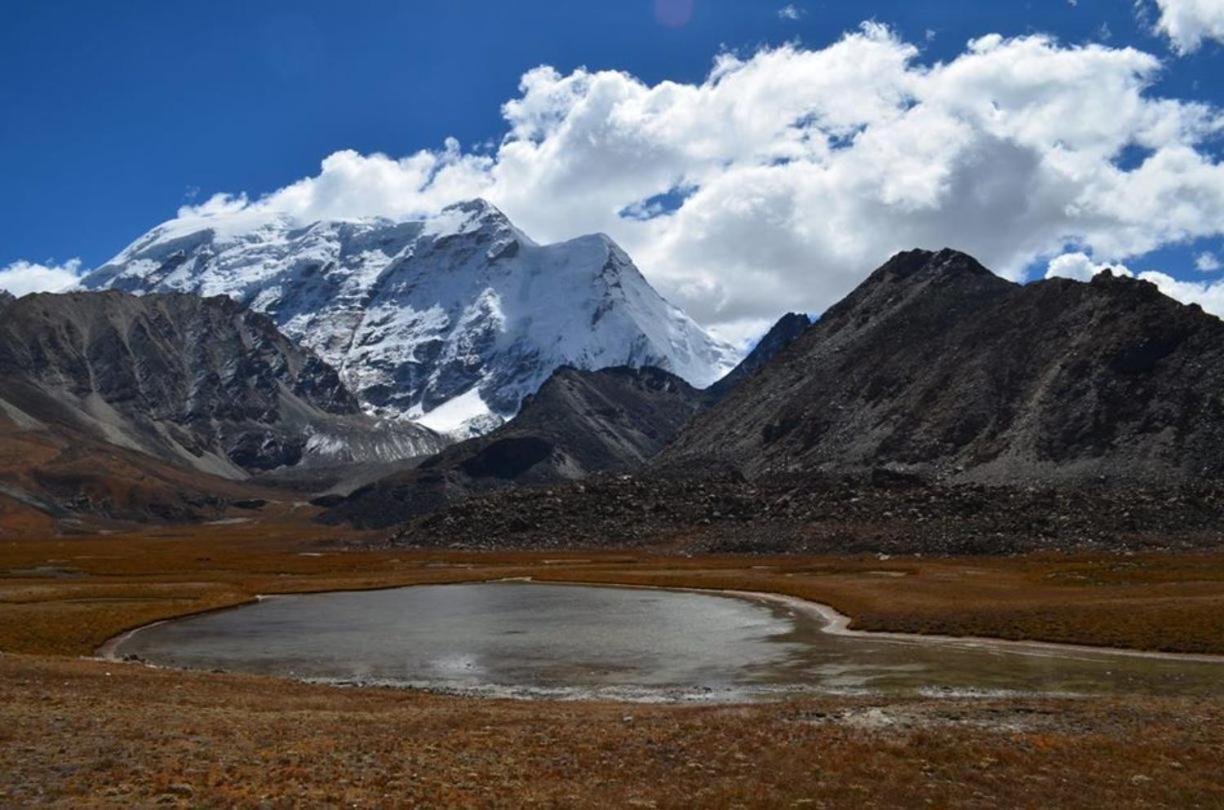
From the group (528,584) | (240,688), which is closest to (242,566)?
(528,584)

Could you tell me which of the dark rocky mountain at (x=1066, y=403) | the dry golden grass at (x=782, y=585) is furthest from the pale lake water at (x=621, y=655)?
the dark rocky mountain at (x=1066, y=403)

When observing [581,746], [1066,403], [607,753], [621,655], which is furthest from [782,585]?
[1066,403]

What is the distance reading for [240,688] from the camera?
126ft

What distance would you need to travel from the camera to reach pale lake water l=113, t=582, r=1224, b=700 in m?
40.6

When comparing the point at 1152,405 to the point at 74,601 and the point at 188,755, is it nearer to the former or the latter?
the point at 74,601

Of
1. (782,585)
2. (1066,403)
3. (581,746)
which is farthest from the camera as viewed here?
(1066,403)

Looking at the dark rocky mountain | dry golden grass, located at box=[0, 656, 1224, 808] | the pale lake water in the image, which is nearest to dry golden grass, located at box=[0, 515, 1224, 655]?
the pale lake water

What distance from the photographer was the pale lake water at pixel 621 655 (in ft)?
133

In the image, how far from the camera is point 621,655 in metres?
51.9

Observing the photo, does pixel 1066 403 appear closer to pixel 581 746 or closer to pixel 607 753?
pixel 581 746

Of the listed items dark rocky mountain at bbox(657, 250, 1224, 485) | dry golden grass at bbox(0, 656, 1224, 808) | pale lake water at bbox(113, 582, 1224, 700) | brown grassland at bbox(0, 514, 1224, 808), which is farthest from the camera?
dark rocky mountain at bbox(657, 250, 1224, 485)

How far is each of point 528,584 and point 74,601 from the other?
1669 inches

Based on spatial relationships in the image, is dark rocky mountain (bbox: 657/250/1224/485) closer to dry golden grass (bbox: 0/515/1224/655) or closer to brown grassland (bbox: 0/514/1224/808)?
→ dry golden grass (bbox: 0/515/1224/655)

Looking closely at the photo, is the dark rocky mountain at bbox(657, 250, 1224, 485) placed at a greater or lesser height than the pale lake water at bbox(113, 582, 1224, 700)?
greater
